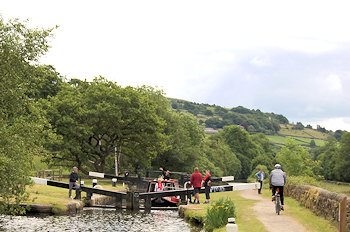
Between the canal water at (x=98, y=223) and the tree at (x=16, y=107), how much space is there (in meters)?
2.66

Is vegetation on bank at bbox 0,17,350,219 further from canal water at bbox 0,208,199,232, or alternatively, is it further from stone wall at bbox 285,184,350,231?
stone wall at bbox 285,184,350,231

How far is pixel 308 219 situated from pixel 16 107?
1290 centimetres

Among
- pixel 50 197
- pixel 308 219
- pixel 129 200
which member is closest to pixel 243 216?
pixel 308 219

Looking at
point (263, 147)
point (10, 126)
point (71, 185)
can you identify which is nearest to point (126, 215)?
point (71, 185)

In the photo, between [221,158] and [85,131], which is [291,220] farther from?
[221,158]

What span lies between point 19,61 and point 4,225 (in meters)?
8.22

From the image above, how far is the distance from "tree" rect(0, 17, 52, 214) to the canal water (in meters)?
2.66

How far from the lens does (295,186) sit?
108ft

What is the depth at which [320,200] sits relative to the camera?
23.8 metres

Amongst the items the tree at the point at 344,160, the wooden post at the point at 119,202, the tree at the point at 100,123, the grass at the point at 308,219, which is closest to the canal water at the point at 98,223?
the wooden post at the point at 119,202

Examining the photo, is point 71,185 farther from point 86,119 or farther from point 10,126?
point 86,119

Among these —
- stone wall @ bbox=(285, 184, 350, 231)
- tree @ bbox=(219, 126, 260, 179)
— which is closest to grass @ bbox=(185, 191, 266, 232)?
stone wall @ bbox=(285, 184, 350, 231)

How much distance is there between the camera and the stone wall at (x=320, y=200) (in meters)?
20.6

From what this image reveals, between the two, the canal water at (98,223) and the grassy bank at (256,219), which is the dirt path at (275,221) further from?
the canal water at (98,223)
